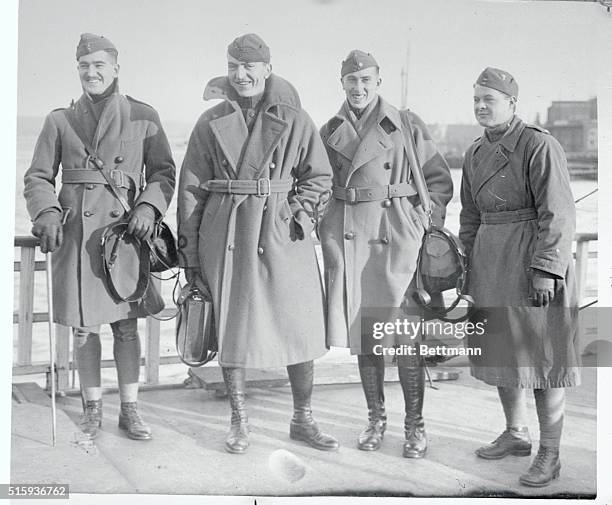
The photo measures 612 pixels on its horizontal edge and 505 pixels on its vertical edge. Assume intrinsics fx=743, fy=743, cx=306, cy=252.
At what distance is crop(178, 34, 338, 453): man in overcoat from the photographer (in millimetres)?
3348

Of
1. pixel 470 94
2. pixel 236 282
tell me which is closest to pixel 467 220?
pixel 470 94

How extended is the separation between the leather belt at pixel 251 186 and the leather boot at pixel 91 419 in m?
1.17

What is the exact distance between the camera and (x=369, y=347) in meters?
3.50

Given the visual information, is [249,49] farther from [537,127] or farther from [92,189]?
[537,127]

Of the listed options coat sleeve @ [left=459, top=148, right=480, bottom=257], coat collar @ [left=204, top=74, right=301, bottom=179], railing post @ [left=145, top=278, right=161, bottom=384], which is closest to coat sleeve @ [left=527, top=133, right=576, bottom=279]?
coat sleeve @ [left=459, top=148, right=480, bottom=257]

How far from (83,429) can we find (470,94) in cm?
240

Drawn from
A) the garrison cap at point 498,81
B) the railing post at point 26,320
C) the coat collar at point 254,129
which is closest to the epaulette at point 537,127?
the garrison cap at point 498,81

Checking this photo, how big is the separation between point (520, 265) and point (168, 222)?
63.7 inches

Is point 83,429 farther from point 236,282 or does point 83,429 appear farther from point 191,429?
point 236,282

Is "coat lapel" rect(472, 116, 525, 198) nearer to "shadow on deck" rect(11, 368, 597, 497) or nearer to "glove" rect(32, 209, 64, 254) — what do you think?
"shadow on deck" rect(11, 368, 597, 497)

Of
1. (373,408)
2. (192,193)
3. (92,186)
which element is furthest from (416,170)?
(92,186)

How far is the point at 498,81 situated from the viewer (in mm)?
3475

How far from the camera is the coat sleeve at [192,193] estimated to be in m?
3.39

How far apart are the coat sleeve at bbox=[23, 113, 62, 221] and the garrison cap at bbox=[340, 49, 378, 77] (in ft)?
4.46
